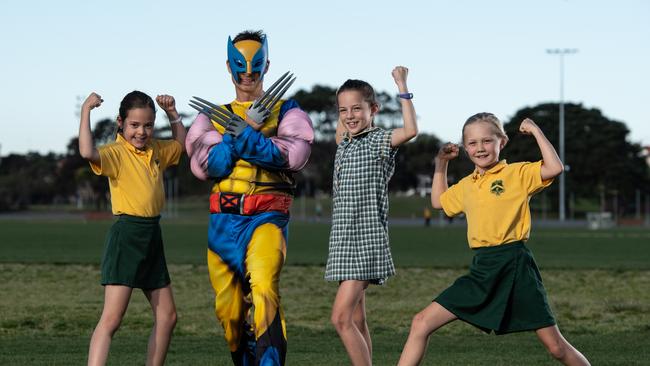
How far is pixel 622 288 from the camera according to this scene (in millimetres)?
19203

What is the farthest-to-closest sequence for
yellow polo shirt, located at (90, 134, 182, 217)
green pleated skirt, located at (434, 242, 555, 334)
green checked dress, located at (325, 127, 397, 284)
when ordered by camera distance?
1. yellow polo shirt, located at (90, 134, 182, 217)
2. green checked dress, located at (325, 127, 397, 284)
3. green pleated skirt, located at (434, 242, 555, 334)

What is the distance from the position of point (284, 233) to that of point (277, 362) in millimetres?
844

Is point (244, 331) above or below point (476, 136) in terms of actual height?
below

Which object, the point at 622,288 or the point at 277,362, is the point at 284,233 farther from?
the point at 622,288

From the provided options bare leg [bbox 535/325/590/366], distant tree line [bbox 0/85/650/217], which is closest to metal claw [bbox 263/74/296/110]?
bare leg [bbox 535/325/590/366]

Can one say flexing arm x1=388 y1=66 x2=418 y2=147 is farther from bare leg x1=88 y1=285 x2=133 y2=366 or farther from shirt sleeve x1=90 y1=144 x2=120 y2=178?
bare leg x1=88 y1=285 x2=133 y2=366

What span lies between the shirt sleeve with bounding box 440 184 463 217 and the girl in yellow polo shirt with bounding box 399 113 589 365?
12 centimetres

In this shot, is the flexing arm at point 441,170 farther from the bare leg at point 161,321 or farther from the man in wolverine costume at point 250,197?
the bare leg at point 161,321

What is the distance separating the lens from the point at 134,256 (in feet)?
23.2

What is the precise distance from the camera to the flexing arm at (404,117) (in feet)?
22.6

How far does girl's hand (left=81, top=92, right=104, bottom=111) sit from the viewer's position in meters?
7.16

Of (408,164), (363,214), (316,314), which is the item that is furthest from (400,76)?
(408,164)

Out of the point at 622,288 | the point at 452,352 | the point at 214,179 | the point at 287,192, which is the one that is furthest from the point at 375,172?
the point at 622,288

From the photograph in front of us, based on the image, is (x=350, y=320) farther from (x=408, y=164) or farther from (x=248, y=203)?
(x=408, y=164)
